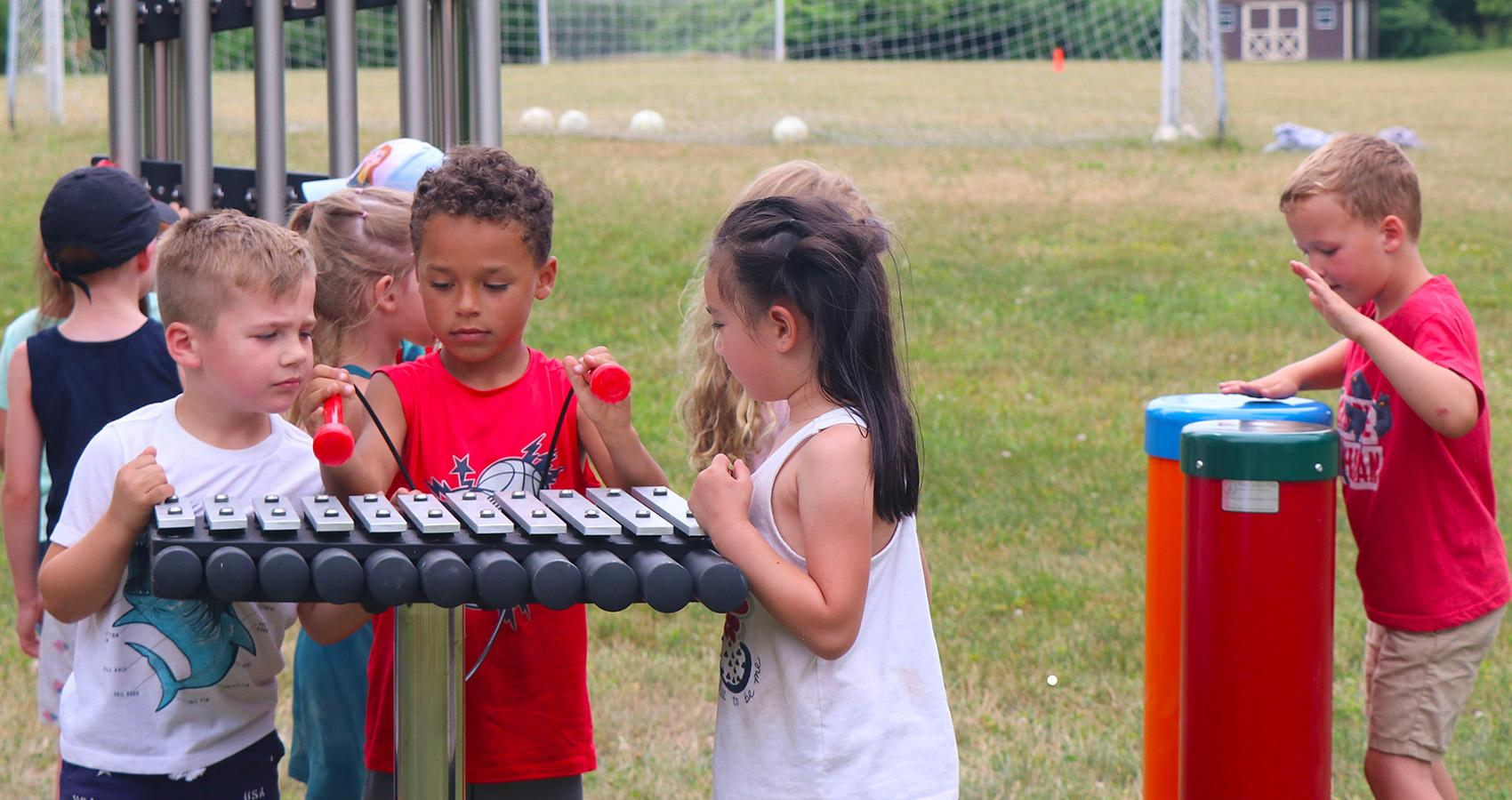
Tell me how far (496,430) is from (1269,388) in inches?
68.7

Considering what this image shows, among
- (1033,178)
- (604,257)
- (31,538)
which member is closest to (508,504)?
(31,538)

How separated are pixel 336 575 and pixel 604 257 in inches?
375

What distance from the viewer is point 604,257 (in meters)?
11.4

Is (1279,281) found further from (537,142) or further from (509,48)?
(509,48)

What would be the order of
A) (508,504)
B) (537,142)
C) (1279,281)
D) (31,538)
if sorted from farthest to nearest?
1. (537,142)
2. (1279,281)
3. (31,538)
4. (508,504)

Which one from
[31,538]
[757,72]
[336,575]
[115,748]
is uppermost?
[757,72]

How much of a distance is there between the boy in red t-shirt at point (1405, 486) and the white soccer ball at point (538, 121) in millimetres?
17418

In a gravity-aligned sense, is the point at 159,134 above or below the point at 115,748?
above

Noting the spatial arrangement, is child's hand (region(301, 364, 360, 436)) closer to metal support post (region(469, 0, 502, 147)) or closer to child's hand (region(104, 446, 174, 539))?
child's hand (region(104, 446, 174, 539))

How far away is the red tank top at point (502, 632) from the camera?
2713 mm

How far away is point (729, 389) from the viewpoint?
316 centimetres

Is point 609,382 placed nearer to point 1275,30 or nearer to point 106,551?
point 106,551

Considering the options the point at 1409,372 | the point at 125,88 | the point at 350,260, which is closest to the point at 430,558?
the point at 350,260

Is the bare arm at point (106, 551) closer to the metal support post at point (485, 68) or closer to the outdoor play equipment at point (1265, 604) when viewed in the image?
the outdoor play equipment at point (1265, 604)
